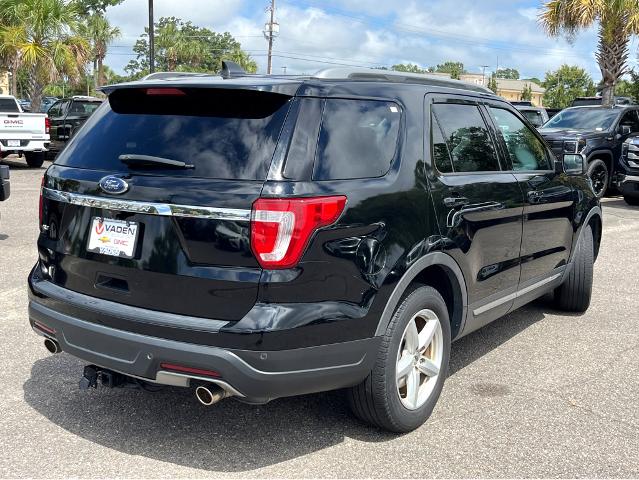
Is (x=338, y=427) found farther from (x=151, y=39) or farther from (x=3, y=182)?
(x=151, y=39)

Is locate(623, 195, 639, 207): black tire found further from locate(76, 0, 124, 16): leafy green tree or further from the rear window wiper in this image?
locate(76, 0, 124, 16): leafy green tree

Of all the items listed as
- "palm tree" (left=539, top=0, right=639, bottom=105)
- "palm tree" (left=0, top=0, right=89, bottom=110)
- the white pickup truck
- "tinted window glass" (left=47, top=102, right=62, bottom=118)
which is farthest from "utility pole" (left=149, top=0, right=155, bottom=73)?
"palm tree" (left=539, top=0, right=639, bottom=105)

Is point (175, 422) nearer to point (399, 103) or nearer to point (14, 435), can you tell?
point (14, 435)

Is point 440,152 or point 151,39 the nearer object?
point 440,152

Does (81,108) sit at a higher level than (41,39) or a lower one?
lower

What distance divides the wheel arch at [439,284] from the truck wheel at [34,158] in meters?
16.5

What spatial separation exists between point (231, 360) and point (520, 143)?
2.93 metres

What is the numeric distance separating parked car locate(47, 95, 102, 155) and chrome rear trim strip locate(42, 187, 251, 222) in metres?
17.2

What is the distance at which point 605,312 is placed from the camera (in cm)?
608

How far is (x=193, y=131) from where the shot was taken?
10.4ft

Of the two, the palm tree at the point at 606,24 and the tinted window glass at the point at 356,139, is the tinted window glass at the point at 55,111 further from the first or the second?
the tinted window glass at the point at 356,139

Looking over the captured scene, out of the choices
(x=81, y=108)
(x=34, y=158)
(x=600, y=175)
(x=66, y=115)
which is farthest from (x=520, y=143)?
(x=81, y=108)

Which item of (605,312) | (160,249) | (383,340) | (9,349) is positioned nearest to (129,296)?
(160,249)

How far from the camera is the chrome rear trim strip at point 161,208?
2.92 m
